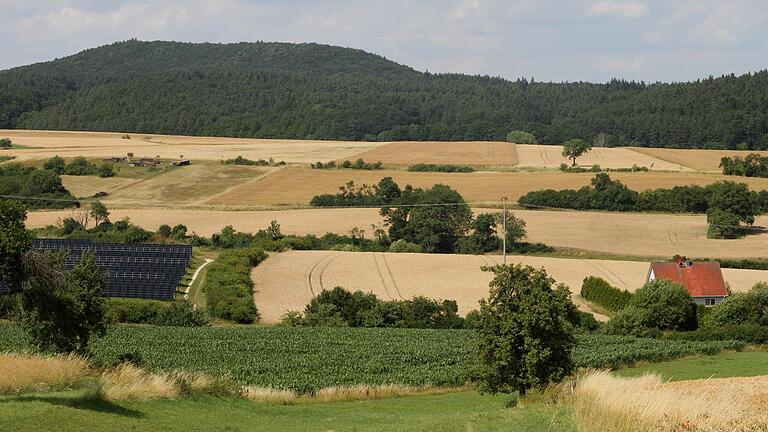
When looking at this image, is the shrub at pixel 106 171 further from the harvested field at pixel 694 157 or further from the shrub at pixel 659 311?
the shrub at pixel 659 311

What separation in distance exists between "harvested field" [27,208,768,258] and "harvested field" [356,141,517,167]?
3797 centimetres

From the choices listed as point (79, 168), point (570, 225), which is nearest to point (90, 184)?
point (79, 168)

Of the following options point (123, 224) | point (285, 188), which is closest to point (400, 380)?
point (123, 224)

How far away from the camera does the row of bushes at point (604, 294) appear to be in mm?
55912

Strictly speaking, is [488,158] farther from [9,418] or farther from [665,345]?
[9,418]

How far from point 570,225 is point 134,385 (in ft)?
197

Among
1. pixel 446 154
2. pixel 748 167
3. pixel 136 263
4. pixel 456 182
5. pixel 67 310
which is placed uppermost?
pixel 446 154

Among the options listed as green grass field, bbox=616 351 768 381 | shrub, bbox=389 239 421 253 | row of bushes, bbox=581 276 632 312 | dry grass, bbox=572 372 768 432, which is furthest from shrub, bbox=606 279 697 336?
dry grass, bbox=572 372 768 432

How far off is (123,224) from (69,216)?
736cm

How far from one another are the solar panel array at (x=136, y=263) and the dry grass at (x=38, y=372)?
26.4 m

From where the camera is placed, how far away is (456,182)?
104m

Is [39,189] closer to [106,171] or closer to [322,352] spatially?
[106,171]

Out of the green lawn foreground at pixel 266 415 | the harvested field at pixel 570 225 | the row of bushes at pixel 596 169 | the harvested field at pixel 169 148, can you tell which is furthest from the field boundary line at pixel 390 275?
the harvested field at pixel 169 148

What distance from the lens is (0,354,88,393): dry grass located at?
2328 cm
